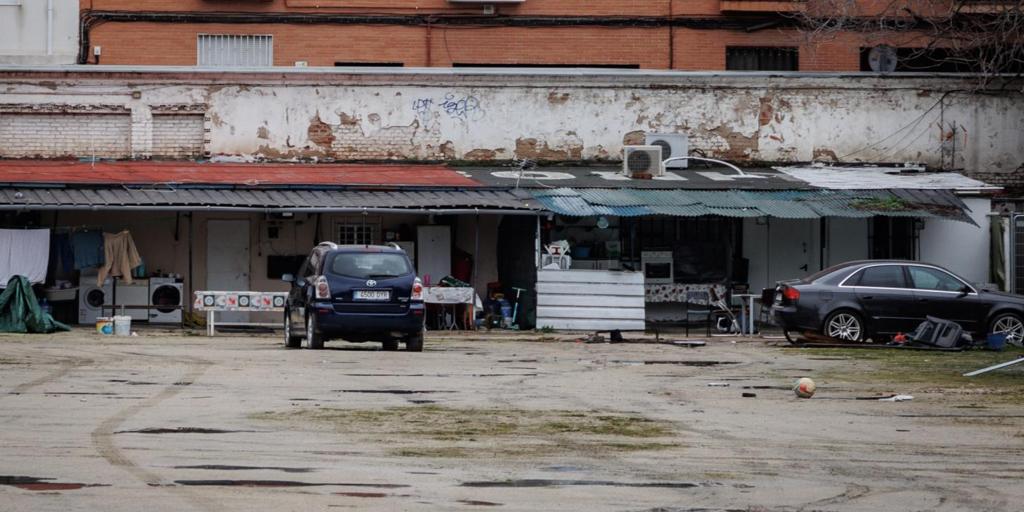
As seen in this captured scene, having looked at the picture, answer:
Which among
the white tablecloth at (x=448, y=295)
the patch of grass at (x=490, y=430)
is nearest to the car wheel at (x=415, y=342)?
the white tablecloth at (x=448, y=295)

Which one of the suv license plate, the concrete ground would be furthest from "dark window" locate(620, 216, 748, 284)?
the suv license plate

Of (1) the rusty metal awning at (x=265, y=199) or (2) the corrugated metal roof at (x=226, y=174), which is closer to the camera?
(1) the rusty metal awning at (x=265, y=199)

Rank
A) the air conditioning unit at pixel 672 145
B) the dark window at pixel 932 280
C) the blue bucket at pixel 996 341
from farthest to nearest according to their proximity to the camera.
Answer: the air conditioning unit at pixel 672 145
the dark window at pixel 932 280
the blue bucket at pixel 996 341

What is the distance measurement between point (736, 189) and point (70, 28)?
1770cm

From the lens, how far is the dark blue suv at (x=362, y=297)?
909 inches

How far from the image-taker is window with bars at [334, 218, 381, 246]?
33.0 m

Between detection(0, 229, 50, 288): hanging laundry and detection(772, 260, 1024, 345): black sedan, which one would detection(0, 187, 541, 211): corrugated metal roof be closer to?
detection(0, 229, 50, 288): hanging laundry

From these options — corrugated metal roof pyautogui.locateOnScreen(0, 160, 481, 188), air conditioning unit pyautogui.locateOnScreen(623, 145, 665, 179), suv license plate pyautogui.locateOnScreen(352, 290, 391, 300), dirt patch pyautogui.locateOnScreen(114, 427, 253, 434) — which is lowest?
dirt patch pyautogui.locateOnScreen(114, 427, 253, 434)

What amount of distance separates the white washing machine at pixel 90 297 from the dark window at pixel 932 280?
15.8 m

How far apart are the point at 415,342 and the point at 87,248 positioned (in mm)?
9779

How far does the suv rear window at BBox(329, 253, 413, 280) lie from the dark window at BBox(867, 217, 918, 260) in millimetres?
14222

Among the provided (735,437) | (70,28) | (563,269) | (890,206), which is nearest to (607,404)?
(735,437)

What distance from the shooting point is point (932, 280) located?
27.5m

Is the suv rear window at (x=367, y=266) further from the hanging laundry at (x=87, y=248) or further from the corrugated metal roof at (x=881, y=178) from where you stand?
the corrugated metal roof at (x=881, y=178)
